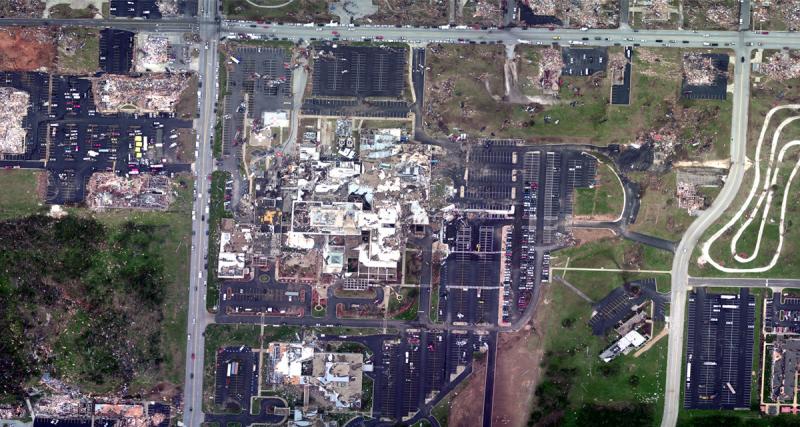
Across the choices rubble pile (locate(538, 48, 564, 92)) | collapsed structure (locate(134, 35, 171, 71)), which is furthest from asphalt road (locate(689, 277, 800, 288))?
collapsed structure (locate(134, 35, 171, 71))

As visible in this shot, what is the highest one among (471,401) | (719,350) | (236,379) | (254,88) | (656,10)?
(656,10)

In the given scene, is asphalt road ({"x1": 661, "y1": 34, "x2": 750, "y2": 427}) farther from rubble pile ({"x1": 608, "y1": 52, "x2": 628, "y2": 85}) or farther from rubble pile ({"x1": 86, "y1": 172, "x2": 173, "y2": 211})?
rubble pile ({"x1": 86, "y1": 172, "x2": 173, "y2": 211})

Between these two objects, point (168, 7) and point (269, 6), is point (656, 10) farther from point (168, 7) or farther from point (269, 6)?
point (168, 7)

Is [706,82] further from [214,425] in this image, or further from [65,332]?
[65,332]

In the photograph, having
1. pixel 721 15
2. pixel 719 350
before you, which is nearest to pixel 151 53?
pixel 721 15

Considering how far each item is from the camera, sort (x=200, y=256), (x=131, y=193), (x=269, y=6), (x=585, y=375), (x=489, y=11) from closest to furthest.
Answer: (x=585, y=375), (x=200, y=256), (x=131, y=193), (x=489, y=11), (x=269, y=6)

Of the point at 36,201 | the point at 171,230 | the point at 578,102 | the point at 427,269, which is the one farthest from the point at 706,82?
the point at 36,201
